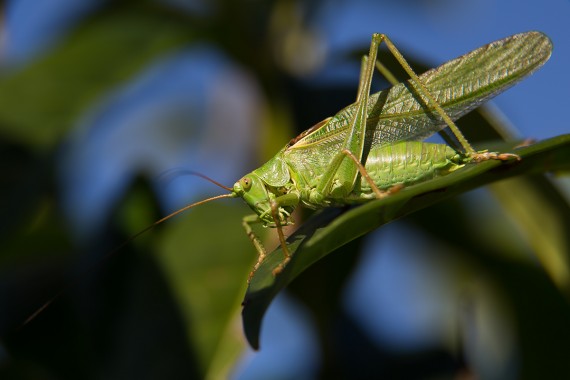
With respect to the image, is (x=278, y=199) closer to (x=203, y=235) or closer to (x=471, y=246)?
(x=203, y=235)

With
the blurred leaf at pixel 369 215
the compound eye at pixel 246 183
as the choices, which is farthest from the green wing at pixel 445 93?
the blurred leaf at pixel 369 215

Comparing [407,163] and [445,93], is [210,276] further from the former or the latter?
[445,93]

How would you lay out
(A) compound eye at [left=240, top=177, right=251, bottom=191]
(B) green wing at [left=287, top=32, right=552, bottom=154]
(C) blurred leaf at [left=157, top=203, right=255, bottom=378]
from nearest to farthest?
1. (B) green wing at [left=287, top=32, right=552, bottom=154]
2. (C) blurred leaf at [left=157, top=203, right=255, bottom=378]
3. (A) compound eye at [left=240, top=177, right=251, bottom=191]

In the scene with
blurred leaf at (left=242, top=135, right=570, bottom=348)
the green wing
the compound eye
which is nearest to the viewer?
blurred leaf at (left=242, top=135, right=570, bottom=348)

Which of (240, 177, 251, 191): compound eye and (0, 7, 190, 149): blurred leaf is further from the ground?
(0, 7, 190, 149): blurred leaf

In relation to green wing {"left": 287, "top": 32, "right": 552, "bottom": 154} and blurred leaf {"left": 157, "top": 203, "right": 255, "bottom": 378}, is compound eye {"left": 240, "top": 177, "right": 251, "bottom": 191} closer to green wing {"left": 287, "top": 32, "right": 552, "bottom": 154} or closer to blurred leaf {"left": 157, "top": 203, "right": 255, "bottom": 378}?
green wing {"left": 287, "top": 32, "right": 552, "bottom": 154}

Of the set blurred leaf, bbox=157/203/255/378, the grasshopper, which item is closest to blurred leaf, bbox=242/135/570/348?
the grasshopper

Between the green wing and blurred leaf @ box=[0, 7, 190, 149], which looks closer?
the green wing
